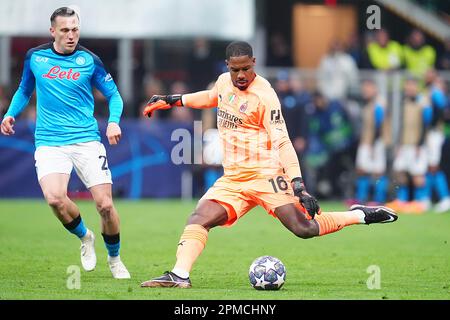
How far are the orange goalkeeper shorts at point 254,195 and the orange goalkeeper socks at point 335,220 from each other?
0.75ft

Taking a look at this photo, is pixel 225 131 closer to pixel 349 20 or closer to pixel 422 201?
pixel 422 201

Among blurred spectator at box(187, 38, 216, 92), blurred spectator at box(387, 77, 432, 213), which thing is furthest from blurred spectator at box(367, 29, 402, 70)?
blurred spectator at box(187, 38, 216, 92)

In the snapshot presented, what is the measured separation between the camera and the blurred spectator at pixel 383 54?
24.1 metres

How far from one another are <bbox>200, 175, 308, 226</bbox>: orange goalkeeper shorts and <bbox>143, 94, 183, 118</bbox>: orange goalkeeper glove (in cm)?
103

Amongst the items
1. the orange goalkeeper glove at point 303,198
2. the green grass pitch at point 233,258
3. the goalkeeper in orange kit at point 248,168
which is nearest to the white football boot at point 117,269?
the green grass pitch at point 233,258

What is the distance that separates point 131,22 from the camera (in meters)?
23.0

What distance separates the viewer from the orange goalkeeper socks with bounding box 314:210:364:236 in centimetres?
1041

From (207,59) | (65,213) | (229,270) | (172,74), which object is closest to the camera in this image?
(65,213)

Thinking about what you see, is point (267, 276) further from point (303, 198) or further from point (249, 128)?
point (249, 128)

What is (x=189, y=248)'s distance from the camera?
10031 mm

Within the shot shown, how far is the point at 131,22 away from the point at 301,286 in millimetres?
13634

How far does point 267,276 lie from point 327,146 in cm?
1357
